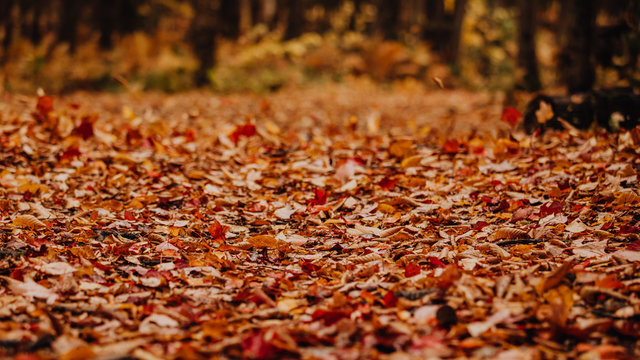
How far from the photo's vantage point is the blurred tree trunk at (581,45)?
6449mm

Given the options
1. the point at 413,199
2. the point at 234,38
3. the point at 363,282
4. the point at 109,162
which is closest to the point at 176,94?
the point at 234,38

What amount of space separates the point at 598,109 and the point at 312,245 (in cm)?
354

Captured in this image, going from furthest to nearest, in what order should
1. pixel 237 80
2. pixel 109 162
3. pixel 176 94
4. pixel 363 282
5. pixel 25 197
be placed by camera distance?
pixel 237 80
pixel 176 94
pixel 109 162
pixel 25 197
pixel 363 282

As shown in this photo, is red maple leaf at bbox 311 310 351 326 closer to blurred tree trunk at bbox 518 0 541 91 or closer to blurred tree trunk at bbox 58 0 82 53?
blurred tree trunk at bbox 518 0 541 91

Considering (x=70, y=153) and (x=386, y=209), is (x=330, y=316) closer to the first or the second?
(x=386, y=209)

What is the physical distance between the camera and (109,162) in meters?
4.25

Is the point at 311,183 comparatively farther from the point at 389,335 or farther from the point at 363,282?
the point at 389,335

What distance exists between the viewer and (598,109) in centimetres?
510

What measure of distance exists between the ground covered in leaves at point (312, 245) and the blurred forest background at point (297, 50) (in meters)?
2.65

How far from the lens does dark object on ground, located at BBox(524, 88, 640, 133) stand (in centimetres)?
490

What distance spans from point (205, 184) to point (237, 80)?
7.45m

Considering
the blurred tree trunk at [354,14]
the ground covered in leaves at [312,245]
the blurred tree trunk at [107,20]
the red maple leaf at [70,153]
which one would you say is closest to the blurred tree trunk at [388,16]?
the blurred tree trunk at [354,14]

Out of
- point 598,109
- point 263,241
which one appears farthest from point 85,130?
point 598,109

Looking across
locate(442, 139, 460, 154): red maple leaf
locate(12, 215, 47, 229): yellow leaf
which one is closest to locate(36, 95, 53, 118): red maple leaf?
locate(12, 215, 47, 229): yellow leaf
